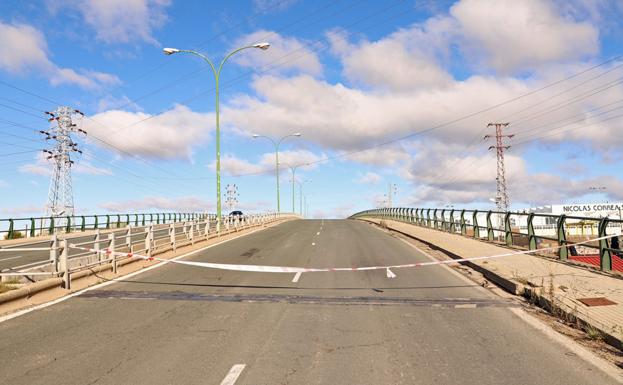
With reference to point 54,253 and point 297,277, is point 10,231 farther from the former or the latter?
point 297,277

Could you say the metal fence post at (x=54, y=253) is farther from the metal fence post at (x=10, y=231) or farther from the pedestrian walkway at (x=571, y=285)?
the metal fence post at (x=10, y=231)

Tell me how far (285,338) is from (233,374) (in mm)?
1652

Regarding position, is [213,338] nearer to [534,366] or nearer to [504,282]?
[534,366]

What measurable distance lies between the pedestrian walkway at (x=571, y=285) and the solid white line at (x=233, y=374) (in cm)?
474

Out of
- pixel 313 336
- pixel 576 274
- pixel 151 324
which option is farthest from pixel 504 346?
pixel 576 274

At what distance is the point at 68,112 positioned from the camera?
59469mm

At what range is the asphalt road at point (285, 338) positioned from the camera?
5562mm

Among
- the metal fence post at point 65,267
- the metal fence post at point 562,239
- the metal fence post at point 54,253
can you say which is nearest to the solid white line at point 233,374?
the metal fence post at point 65,267

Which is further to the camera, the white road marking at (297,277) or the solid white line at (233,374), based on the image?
the white road marking at (297,277)

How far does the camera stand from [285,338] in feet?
23.2

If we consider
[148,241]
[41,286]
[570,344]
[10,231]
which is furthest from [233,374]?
[10,231]

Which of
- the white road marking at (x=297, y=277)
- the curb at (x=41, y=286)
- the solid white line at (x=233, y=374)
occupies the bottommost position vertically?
the solid white line at (x=233, y=374)

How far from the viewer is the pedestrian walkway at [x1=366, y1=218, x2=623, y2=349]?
767 centimetres

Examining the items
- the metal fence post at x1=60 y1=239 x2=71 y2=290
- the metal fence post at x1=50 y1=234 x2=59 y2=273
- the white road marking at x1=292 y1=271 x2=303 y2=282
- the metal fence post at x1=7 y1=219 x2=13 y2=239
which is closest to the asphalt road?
the white road marking at x1=292 y1=271 x2=303 y2=282
